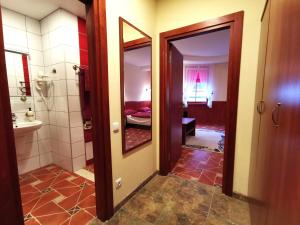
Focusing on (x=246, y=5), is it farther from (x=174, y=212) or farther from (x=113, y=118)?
(x=174, y=212)

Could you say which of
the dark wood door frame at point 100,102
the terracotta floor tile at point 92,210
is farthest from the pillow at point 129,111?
the terracotta floor tile at point 92,210

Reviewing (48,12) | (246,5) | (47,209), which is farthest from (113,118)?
(48,12)

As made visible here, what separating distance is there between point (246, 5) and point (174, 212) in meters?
2.32

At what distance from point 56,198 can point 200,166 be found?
7.14 feet

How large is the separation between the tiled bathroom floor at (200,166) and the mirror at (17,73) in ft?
8.89

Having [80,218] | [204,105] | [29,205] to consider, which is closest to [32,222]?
[29,205]

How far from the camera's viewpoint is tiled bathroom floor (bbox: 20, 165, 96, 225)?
153cm

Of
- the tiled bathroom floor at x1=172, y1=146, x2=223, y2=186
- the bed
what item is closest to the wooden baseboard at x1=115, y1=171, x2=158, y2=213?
the tiled bathroom floor at x1=172, y1=146, x2=223, y2=186

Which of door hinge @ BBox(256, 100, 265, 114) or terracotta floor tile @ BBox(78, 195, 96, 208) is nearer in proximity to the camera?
door hinge @ BBox(256, 100, 265, 114)

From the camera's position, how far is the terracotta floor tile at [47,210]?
1594 millimetres

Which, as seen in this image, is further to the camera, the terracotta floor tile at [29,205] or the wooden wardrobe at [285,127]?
the terracotta floor tile at [29,205]

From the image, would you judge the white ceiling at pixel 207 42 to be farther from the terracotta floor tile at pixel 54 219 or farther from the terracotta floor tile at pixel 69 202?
the terracotta floor tile at pixel 54 219

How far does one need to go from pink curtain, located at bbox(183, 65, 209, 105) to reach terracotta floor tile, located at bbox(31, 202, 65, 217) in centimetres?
535

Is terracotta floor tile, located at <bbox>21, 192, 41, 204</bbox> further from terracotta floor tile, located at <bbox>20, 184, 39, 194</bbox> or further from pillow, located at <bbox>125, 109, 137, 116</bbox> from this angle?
pillow, located at <bbox>125, 109, 137, 116</bbox>
